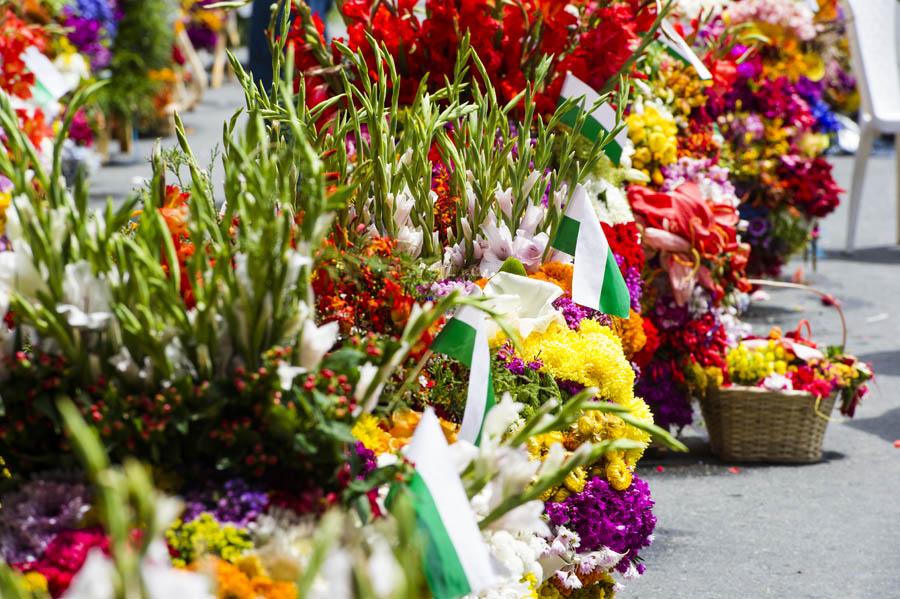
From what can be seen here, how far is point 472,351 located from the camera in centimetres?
162

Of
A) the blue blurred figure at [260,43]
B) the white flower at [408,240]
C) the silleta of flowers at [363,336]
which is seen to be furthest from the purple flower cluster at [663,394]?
the blue blurred figure at [260,43]

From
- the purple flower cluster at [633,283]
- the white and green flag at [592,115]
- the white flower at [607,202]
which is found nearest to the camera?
the white and green flag at [592,115]

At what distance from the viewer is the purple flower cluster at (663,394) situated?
3285 mm

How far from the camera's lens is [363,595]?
1.07 m

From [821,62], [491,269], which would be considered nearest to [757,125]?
[821,62]

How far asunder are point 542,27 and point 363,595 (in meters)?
1.80

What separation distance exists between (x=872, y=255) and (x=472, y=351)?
19.6 feet

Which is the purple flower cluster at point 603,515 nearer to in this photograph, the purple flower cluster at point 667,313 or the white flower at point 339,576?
the white flower at point 339,576

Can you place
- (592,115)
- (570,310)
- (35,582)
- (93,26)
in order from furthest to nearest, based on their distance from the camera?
(93,26) → (592,115) → (570,310) → (35,582)

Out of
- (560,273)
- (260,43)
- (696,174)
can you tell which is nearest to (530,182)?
(560,273)

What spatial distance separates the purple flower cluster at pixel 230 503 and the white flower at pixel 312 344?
14cm

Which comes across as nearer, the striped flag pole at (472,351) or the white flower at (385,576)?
the white flower at (385,576)

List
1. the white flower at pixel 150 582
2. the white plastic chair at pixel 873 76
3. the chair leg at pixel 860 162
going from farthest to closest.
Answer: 1. the chair leg at pixel 860 162
2. the white plastic chair at pixel 873 76
3. the white flower at pixel 150 582

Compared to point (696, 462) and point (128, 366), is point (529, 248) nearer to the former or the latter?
point (128, 366)
